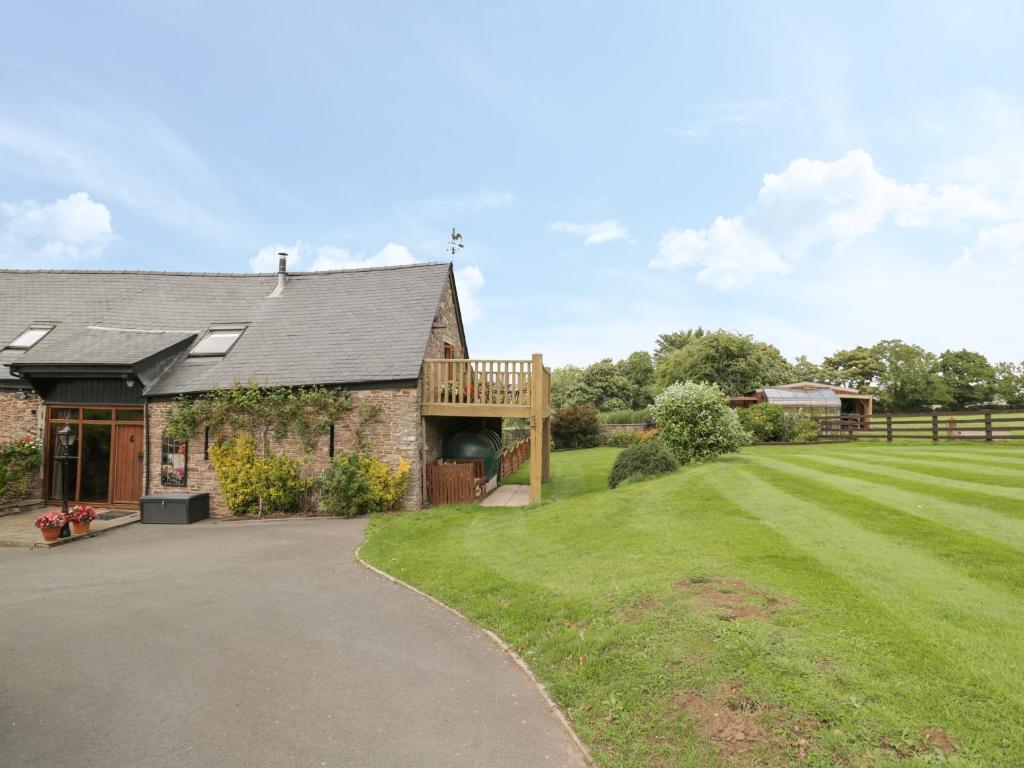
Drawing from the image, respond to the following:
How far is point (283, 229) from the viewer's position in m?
19.4

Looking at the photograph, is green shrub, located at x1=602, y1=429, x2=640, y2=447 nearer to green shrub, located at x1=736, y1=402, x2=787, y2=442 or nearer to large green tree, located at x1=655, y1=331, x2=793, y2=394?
green shrub, located at x1=736, y1=402, x2=787, y2=442

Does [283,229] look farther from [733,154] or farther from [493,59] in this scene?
[733,154]

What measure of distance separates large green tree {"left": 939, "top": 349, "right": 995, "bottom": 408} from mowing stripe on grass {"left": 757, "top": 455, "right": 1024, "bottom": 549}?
55.0m

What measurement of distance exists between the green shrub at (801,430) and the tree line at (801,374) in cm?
1417

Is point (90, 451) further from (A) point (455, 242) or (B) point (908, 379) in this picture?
(B) point (908, 379)

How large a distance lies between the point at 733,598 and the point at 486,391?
9.66 metres

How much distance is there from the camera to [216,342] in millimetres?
16359

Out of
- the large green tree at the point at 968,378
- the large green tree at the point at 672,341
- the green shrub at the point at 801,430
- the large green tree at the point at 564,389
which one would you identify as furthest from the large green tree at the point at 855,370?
the green shrub at the point at 801,430

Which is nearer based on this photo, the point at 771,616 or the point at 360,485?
the point at 771,616

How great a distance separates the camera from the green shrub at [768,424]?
27047mm

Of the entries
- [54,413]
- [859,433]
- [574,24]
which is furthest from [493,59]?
[859,433]

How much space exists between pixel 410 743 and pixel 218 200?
56.8 feet

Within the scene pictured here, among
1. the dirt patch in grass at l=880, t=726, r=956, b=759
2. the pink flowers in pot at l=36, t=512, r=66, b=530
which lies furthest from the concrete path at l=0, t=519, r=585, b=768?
the pink flowers in pot at l=36, t=512, r=66, b=530

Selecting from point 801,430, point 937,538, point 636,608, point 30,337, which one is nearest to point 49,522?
point 30,337
